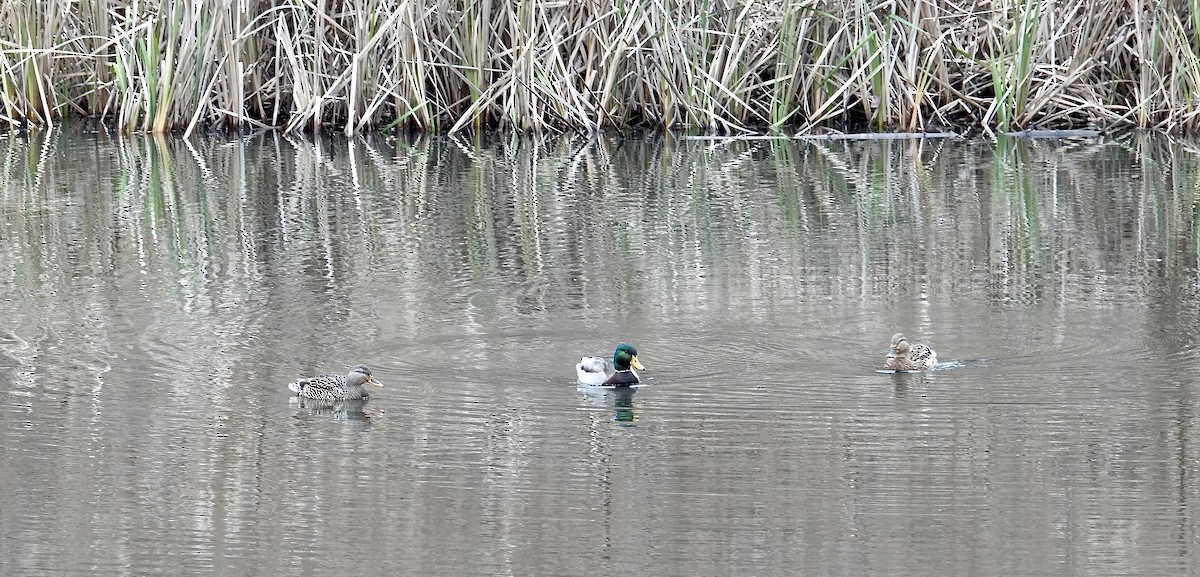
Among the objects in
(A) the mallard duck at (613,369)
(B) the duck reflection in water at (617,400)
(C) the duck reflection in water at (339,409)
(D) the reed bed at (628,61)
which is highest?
(D) the reed bed at (628,61)

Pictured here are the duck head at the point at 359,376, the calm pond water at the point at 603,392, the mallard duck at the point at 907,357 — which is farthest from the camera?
the mallard duck at the point at 907,357

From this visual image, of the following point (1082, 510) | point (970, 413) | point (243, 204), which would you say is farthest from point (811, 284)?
point (243, 204)

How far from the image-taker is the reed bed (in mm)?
15703

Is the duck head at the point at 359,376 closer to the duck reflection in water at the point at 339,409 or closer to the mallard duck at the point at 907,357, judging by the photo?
the duck reflection in water at the point at 339,409

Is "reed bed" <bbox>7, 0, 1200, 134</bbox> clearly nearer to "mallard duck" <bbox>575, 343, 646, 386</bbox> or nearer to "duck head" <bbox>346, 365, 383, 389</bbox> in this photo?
"mallard duck" <bbox>575, 343, 646, 386</bbox>

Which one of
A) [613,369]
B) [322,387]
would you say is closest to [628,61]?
[613,369]

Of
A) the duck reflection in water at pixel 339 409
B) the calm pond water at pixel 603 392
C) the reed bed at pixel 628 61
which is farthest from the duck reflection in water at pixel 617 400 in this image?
the reed bed at pixel 628 61

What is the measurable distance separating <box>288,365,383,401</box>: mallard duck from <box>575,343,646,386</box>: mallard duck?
0.76 meters

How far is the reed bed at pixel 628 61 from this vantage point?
15703 millimetres

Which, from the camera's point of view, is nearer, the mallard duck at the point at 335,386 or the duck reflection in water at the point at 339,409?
the duck reflection in water at the point at 339,409

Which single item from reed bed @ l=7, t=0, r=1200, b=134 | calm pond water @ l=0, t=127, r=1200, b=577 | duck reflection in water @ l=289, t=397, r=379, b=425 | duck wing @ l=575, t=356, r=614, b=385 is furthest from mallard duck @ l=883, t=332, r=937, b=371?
reed bed @ l=7, t=0, r=1200, b=134

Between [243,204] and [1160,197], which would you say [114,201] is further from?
[1160,197]

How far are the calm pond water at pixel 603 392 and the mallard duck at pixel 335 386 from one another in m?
0.11

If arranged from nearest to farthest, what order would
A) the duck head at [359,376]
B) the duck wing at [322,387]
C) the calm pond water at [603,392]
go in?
the calm pond water at [603,392] → the duck wing at [322,387] → the duck head at [359,376]
